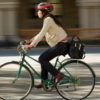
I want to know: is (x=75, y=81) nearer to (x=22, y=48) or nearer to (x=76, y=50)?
(x=76, y=50)

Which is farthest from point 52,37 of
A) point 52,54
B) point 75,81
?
point 75,81

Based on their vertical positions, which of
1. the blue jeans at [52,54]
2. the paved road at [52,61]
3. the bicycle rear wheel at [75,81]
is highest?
the blue jeans at [52,54]

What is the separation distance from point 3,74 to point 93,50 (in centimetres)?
814

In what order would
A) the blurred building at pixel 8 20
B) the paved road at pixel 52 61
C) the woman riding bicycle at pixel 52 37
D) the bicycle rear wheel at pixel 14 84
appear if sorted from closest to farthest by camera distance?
the woman riding bicycle at pixel 52 37
the bicycle rear wheel at pixel 14 84
the paved road at pixel 52 61
the blurred building at pixel 8 20

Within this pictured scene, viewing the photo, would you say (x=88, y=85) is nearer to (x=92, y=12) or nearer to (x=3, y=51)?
(x=3, y=51)

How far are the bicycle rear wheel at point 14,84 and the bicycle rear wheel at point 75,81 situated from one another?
18.5 inches

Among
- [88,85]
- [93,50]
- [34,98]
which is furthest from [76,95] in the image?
[93,50]

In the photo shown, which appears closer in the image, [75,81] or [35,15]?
[75,81]

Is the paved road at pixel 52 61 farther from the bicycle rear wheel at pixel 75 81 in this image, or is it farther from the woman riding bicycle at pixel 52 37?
the woman riding bicycle at pixel 52 37

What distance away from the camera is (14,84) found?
615 centimetres

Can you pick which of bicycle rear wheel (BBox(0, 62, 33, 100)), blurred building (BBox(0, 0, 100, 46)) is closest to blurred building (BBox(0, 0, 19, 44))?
blurred building (BBox(0, 0, 100, 46))

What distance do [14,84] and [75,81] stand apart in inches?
35.9

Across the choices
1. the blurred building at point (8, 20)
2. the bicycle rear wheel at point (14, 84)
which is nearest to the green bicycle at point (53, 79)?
the bicycle rear wheel at point (14, 84)

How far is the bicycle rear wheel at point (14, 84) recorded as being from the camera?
6086mm
